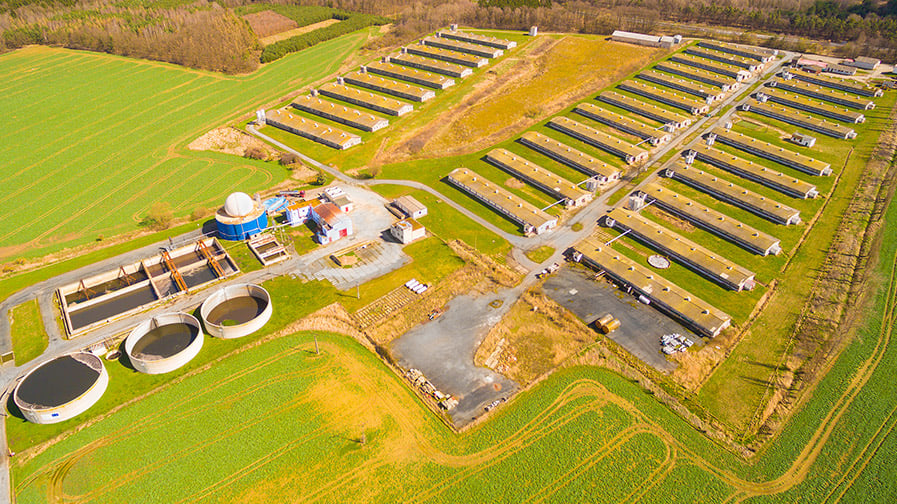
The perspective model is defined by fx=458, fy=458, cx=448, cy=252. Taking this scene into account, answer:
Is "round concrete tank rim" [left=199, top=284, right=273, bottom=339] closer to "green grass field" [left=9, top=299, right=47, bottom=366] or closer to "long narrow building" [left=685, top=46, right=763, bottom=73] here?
"green grass field" [left=9, top=299, right=47, bottom=366]

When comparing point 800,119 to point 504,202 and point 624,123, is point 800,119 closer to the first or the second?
point 624,123

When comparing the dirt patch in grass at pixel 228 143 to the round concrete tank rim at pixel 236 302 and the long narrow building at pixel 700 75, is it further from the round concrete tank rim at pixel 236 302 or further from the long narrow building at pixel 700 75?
the long narrow building at pixel 700 75

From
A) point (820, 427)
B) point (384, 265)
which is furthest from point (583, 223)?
point (820, 427)

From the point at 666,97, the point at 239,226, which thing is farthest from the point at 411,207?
the point at 666,97

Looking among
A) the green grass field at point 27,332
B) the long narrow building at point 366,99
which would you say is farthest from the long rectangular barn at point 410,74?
the green grass field at point 27,332

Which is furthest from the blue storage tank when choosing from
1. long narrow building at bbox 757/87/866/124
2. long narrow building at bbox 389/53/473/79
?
long narrow building at bbox 757/87/866/124
